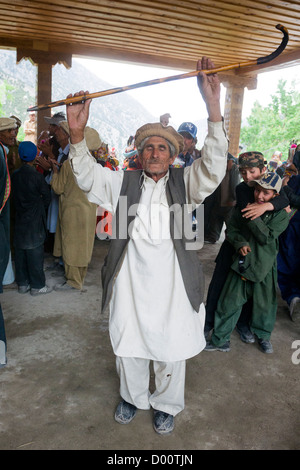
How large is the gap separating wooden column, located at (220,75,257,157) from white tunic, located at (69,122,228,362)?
6.90 m

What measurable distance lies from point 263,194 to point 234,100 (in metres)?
6.30

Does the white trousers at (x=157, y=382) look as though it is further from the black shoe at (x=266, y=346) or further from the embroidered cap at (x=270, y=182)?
the embroidered cap at (x=270, y=182)

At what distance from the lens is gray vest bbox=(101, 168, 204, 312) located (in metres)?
1.90

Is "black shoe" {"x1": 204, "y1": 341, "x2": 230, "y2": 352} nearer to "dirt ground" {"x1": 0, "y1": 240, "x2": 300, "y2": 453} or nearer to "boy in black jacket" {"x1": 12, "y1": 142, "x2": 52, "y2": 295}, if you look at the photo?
"dirt ground" {"x1": 0, "y1": 240, "x2": 300, "y2": 453}

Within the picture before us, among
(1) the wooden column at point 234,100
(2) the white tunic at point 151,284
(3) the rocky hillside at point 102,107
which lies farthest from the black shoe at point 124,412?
(3) the rocky hillside at point 102,107

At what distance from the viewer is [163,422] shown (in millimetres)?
2076

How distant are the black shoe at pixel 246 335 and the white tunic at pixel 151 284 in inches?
51.3

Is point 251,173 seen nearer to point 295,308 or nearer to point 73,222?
point 295,308

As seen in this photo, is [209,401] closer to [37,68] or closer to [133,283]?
[133,283]

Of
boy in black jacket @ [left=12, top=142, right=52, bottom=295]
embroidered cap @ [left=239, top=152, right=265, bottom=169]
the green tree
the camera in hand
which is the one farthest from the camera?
the green tree

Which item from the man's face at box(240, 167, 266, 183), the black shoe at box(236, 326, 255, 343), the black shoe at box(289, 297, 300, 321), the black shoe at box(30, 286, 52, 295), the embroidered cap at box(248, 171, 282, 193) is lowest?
the black shoe at box(236, 326, 255, 343)

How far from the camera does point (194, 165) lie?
6.10 feet

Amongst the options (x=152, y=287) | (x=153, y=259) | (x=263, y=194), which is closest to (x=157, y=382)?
(x=152, y=287)

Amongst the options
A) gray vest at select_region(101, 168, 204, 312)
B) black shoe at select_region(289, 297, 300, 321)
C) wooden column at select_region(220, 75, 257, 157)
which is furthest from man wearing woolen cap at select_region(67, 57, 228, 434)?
wooden column at select_region(220, 75, 257, 157)
